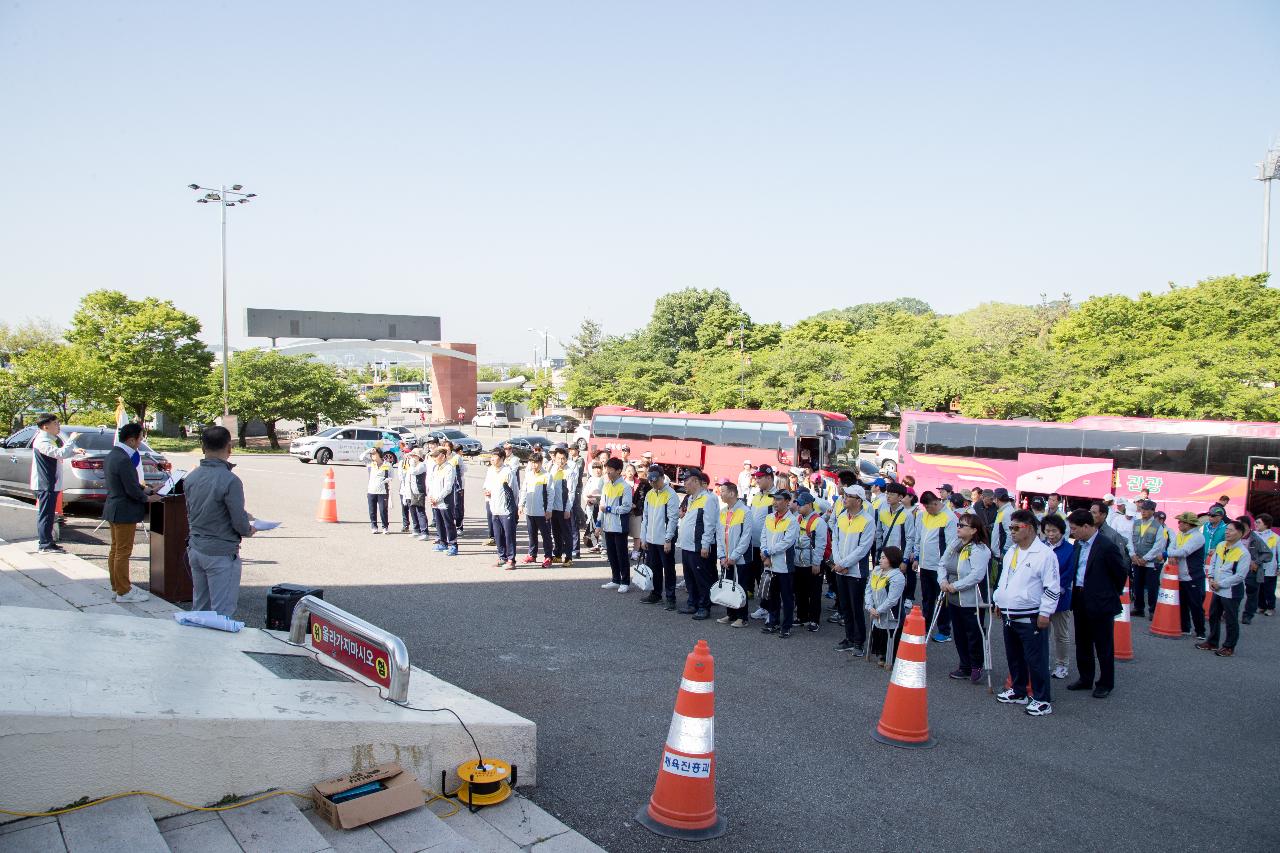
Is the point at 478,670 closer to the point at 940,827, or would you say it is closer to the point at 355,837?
the point at 355,837

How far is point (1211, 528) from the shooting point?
11211mm

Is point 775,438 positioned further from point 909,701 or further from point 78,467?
point 909,701

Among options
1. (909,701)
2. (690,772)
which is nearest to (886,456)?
(909,701)

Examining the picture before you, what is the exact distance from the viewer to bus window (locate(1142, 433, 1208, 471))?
21562 mm

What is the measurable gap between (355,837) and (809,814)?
266cm

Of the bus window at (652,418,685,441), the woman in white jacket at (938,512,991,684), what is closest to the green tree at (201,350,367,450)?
the bus window at (652,418,685,441)

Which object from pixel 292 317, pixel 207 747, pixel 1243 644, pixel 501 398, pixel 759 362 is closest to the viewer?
pixel 207 747

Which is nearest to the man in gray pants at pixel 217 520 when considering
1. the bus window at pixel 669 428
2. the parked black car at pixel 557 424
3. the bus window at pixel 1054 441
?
the bus window at pixel 1054 441

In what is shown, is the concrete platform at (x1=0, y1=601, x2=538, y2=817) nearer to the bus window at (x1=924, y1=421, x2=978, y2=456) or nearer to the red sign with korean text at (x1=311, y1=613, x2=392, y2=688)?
the red sign with korean text at (x1=311, y1=613, x2=392, y2=688)

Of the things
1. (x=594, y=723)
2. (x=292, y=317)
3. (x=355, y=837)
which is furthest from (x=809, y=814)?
(x=292, y=317)

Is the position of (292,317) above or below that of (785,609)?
above

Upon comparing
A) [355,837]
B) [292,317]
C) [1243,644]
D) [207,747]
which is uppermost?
[292,317]

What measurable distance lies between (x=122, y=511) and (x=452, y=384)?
6900 cm

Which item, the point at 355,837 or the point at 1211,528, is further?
the point at 1211,528
